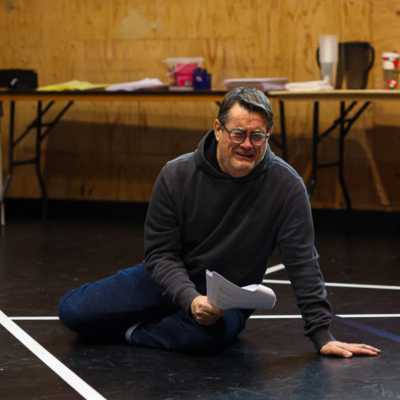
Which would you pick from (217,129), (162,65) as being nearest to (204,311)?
(217,129)

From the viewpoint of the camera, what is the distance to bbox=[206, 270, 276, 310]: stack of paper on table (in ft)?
9.39

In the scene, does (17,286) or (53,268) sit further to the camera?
(53,268)

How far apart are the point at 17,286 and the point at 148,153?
9.53 ft

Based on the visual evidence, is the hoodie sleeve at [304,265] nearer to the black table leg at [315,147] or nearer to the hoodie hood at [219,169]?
the hoodie hood at [219,169]

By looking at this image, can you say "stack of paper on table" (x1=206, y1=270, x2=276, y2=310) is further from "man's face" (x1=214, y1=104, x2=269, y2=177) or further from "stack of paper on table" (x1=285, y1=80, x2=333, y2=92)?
"stack of paper on table" (x1=285, y1=80, x2=333, y2=92)

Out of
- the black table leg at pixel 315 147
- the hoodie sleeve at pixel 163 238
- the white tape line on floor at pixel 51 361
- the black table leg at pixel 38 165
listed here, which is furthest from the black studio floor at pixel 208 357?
the black table leg at pixel 38 165

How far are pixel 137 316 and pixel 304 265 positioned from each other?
0.59 metres

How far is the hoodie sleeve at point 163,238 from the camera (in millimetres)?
3242

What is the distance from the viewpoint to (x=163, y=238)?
3.27 m

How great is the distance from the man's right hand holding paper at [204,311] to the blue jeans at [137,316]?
0.20 metres

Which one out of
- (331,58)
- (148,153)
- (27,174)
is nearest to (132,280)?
(331,58)

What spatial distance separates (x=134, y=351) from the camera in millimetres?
3361

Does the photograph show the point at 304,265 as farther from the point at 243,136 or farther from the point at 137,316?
the point at 137,316

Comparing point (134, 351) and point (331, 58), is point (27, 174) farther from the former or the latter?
point (134, 351)
